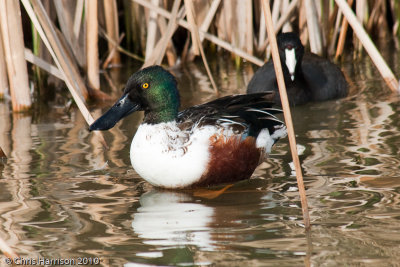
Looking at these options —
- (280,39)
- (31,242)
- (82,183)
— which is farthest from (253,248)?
(280,39)

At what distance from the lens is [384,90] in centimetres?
651

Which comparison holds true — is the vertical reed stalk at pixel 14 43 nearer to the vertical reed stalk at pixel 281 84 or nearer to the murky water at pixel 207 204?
the murky water at pixel 207 204

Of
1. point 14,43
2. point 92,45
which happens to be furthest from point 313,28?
point 14,43

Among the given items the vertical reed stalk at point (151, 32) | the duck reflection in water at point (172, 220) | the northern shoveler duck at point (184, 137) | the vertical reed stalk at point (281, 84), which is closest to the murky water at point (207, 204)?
the duck reflection in water at point (172, 220)

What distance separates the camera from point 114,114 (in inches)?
170

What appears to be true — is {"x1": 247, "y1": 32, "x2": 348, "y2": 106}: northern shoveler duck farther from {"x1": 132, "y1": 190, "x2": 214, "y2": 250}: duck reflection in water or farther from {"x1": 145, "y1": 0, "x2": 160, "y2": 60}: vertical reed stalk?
{"x1": 132, "y1": 190, "x2": 214, "y2": 250}: duck reflection in water

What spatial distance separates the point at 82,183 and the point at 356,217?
1.73 meters

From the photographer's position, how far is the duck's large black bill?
4285 mm

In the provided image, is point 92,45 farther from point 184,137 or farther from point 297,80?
point 184,137

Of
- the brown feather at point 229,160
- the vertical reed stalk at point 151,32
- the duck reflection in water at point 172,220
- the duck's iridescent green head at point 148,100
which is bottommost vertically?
the duck reflection in water at point 172,220

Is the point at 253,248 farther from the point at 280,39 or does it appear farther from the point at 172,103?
the point at 280,39

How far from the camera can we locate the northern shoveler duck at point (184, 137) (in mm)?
4133

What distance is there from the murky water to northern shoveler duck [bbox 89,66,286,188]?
0.43ft

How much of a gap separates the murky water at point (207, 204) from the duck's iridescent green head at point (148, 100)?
0.43 meters
